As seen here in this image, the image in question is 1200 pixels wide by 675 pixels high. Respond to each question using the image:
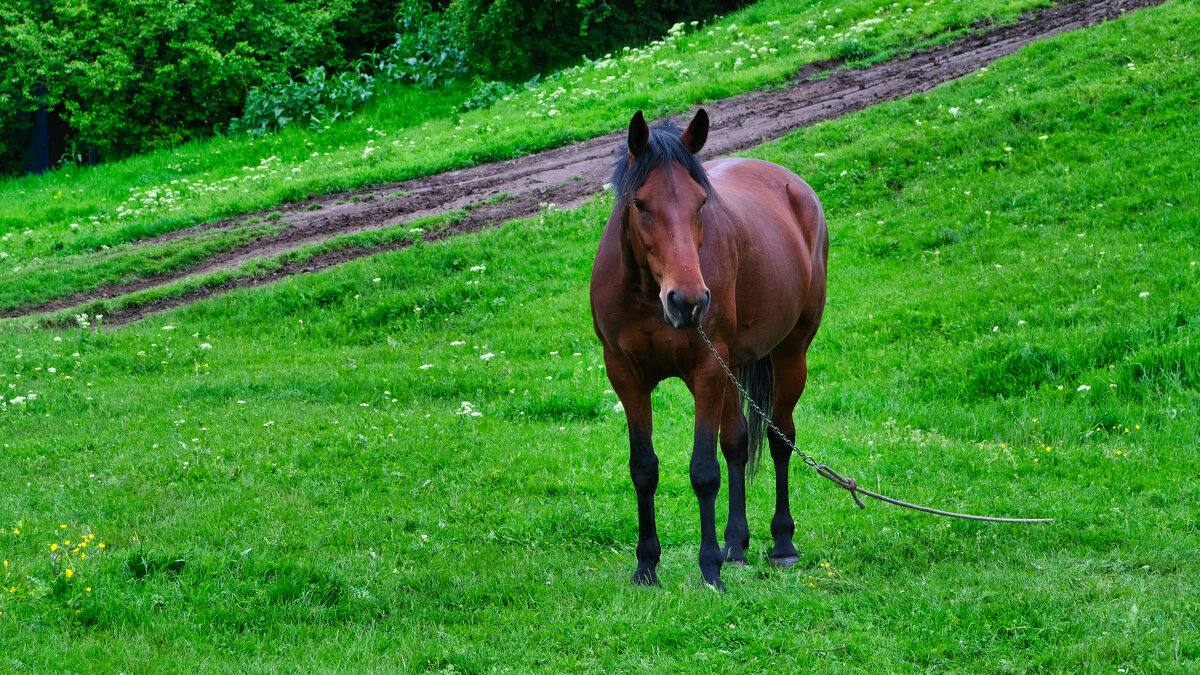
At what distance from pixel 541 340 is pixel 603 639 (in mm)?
6696

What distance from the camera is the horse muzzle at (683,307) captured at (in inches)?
188

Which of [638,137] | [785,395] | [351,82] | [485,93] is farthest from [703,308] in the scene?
[351,82]

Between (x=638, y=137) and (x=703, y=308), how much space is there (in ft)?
3.45

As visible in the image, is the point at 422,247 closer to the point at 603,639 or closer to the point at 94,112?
the point at 603,639

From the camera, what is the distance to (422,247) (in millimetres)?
14258

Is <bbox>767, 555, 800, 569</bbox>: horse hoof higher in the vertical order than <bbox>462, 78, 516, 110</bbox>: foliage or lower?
lower

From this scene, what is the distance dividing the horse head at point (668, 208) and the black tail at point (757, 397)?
183 cm

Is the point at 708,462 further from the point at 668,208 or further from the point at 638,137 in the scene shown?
the point at 638,137

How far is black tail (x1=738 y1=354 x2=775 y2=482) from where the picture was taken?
278 inches

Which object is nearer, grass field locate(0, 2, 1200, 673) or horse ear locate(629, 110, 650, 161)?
grass field locate(0, 2, 1200, 673)

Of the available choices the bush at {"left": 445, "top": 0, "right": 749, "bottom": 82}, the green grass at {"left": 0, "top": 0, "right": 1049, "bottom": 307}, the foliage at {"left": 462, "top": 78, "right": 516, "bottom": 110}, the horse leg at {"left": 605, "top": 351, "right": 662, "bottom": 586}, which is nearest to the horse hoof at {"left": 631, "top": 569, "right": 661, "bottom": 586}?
the horse leg at {"left": 605, "top": 351, "right": 662, "bottom": 586}

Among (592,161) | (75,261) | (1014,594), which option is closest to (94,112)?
(75,261)

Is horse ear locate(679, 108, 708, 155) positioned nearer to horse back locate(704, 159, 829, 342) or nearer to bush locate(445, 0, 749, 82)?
horse back locate(704, 159, 829, 342)

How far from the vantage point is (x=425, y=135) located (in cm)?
2005
